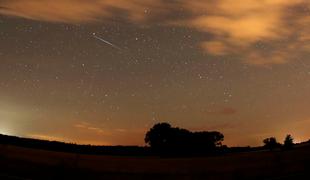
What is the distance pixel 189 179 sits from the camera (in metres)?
13.6

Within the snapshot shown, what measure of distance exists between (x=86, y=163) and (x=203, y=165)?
376 cm

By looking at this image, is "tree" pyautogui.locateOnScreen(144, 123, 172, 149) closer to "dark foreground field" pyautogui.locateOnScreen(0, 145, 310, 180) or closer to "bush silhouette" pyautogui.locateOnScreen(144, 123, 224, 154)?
"bush silhouette" pyautogui.locateOnScreen(144, 123, 224, 154)

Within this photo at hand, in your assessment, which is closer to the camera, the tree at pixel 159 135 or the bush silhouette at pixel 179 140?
the bush silhouette at pixel 179 140

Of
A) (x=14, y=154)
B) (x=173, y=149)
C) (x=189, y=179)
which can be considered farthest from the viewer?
(x=173, y=149)

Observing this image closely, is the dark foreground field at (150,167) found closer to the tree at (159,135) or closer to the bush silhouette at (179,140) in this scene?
the bush silhouette at (179,140)

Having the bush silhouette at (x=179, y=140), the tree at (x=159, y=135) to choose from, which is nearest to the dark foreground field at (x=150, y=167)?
the bush silhouette at (x=179, y=140)

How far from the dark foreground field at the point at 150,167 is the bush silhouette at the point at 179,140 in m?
10.3

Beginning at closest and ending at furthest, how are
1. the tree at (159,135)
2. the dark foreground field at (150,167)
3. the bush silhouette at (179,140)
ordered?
the dark foreground field at (150,167) < the bush silhouette at (179,140) < the tree at (159,135)

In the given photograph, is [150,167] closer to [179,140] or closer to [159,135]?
[179,140]

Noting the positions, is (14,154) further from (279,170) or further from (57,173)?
(279,170)

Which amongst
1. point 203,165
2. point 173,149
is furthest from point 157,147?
point 203,165

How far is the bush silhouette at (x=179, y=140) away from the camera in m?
27.1

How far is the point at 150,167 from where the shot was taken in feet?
48.6

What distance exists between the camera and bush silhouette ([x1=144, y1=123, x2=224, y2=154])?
27.1 m
